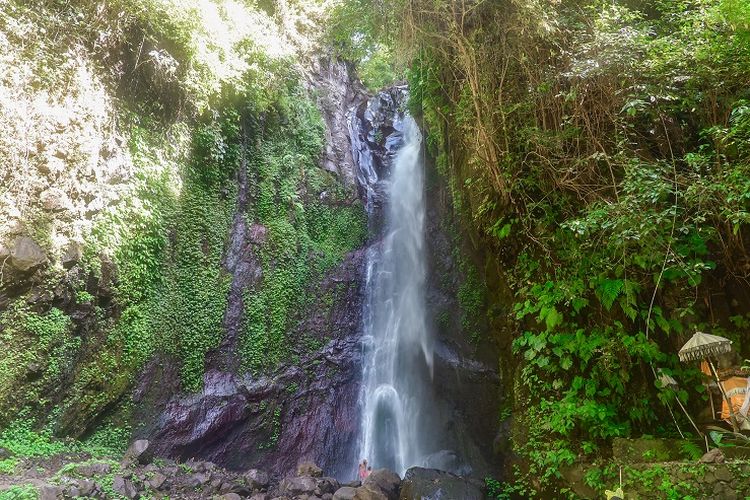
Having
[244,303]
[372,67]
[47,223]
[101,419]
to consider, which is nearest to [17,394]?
[101,419]

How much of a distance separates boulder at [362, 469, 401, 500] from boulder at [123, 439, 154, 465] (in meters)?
3.60

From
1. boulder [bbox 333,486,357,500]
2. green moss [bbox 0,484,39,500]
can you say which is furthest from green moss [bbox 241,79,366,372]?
green moss [bbox 0,484,39,500]

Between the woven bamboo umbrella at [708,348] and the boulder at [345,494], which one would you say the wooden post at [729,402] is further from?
the boulder at [345,494]

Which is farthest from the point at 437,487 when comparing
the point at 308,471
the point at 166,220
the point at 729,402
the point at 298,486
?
the point at 166,220

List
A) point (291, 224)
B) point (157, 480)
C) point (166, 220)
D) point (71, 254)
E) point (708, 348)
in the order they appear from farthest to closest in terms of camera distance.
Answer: point (291, 224)
point (166, 220)
point (71, 254)
point (157, 480)
point (708, 348)

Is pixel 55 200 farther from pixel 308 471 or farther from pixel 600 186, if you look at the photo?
pixel 600 186

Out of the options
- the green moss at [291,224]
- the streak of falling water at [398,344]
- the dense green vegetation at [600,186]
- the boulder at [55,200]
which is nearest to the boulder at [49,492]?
the boulder at [55,200]

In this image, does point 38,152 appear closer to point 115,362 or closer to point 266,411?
point 115,362

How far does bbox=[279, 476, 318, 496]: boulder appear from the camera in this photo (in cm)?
755

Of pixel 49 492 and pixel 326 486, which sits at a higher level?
pixel 49 492

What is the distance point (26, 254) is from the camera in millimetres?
6164

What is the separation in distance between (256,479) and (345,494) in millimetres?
1781

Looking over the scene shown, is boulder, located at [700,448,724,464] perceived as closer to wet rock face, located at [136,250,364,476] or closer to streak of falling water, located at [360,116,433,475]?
streak of falling water, located at [360,116,433,475]

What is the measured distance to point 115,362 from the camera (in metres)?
7.40
